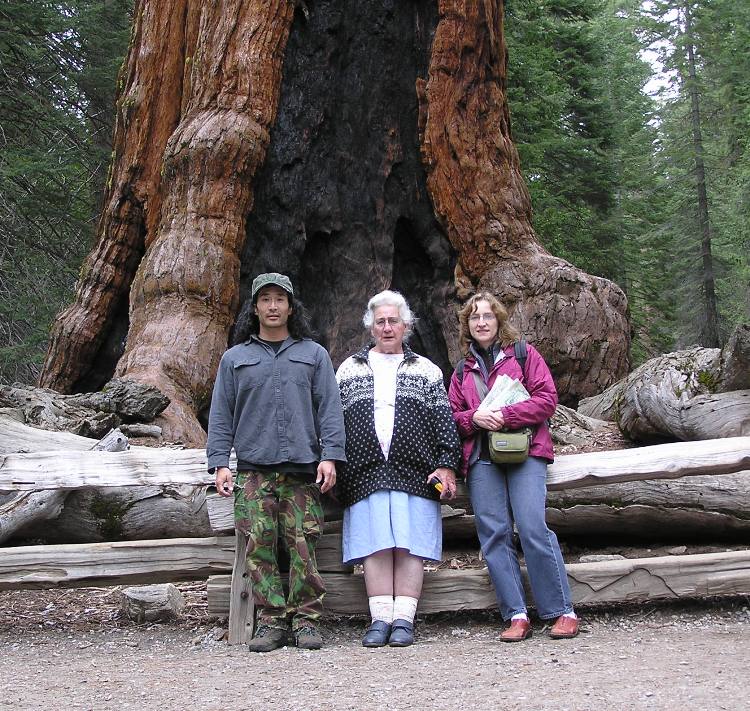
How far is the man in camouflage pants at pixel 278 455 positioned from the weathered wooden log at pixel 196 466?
0.50 metres

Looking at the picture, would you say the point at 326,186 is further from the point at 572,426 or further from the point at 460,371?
the point at 460,371

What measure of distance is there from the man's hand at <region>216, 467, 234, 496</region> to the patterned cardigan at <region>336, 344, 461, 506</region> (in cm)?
61

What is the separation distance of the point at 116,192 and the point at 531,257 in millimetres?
4683

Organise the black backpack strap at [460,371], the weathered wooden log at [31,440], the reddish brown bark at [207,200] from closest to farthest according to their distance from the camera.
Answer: the black backpack strap at [460,371]
the weathered wooden log at [31,440]
the reddish brown bark at [207,200]

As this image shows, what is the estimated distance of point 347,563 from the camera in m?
4.82

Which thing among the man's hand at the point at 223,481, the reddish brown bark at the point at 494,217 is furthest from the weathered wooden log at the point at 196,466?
the reddish brown bark at the point at 494,217

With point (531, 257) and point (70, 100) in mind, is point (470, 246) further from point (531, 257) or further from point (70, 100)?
point (70, 100)

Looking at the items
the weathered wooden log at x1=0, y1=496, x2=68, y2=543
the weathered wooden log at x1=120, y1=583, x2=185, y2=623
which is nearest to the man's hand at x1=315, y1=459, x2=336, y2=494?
the weathered wooden log at x1=120, y1=583, x2=185, y2=623

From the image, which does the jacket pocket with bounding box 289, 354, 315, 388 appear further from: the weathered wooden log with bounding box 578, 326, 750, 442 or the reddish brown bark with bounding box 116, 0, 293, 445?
the reddish brown bark with bounding box 116, 0, 293, 445

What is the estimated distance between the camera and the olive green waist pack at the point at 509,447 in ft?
15.0

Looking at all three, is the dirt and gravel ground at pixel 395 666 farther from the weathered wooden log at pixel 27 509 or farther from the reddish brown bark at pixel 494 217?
the reddish brown bark at pixel 494 217

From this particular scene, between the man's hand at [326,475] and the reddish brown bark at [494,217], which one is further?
the reddish brown bark at [494,217]

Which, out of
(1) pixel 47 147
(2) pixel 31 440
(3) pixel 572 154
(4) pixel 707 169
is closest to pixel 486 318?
(2) pixel 31 440

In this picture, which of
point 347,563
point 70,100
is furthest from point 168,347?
point 70,100
